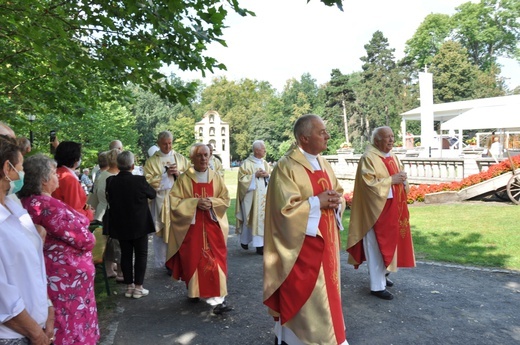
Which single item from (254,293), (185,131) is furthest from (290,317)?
(185,131)

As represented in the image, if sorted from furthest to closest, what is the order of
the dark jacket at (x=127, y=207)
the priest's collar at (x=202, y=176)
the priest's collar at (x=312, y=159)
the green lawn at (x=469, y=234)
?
the green lawn at (x=469, y=234), the dark jacket at (x=127, y=207), the priest's collar at (x=202, y=176), the priest's collar at (x=312, y=159)

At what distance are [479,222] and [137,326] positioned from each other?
8475 mm

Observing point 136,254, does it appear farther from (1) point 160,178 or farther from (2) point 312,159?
(2) point 312,159

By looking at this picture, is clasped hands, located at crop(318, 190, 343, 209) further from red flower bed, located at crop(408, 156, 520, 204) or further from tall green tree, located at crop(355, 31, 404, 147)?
tall green tree, located at crop(355, 31, 404, 147)

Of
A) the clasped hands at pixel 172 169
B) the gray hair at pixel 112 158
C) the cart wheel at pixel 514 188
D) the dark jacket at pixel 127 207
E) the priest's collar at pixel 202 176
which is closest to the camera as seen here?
the priest's collar at pixel 202 176

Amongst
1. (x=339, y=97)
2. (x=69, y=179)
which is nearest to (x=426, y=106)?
(x=69, y=179)

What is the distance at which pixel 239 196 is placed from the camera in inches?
352

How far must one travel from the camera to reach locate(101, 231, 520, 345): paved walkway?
4379mm

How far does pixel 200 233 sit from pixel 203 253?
0.81 ft

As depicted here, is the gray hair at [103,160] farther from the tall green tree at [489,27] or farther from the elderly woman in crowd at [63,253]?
the tall green tree at [489,27]

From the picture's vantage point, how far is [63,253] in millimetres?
3070

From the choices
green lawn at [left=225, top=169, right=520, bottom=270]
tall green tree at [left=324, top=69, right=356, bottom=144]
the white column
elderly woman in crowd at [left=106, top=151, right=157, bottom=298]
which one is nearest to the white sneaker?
elderly woman in crowd at [left=106, top=151, right=157, bottom=298]

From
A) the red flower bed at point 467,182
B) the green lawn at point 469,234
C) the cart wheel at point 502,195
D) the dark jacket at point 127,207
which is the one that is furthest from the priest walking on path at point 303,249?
the cart wheel at point 502,195

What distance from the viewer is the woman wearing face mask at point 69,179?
14.0ft
